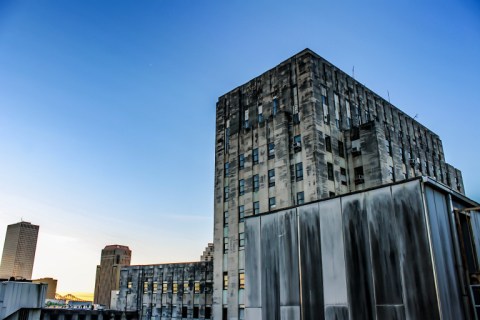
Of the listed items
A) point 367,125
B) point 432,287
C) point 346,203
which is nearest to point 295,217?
point 346,203

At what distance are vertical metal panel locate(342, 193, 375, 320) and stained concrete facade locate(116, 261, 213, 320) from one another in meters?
40.9

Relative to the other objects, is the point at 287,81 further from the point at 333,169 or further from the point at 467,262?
the point at 467,262

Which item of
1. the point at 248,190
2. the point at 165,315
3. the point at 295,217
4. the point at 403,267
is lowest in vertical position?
the point at 165,315

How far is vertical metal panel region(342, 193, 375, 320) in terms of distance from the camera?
16953 millimetres

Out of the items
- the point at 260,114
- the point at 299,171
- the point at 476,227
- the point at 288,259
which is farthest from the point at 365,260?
the point at 260,114

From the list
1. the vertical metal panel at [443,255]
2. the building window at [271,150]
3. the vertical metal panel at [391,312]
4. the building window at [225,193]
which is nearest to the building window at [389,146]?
the building window at [271,150]

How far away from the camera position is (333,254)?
18438mm

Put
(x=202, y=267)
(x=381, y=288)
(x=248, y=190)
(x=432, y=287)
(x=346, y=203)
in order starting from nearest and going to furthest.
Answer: (x=432, y=287) < (x=381, y=288) < (x=346, y=203) < (x=248, y=190) < (x=202, y=267)

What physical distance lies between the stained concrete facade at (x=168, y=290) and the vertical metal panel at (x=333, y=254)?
3981cm

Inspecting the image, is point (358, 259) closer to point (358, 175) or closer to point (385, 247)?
point (385, 247)

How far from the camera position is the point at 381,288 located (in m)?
16.6

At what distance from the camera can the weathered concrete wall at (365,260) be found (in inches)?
620

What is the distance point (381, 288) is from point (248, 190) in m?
31.4

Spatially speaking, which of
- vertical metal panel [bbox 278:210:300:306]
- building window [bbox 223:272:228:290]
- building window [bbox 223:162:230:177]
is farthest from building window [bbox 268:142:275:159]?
vertical metal panel [bbox 278:210:300:306]
